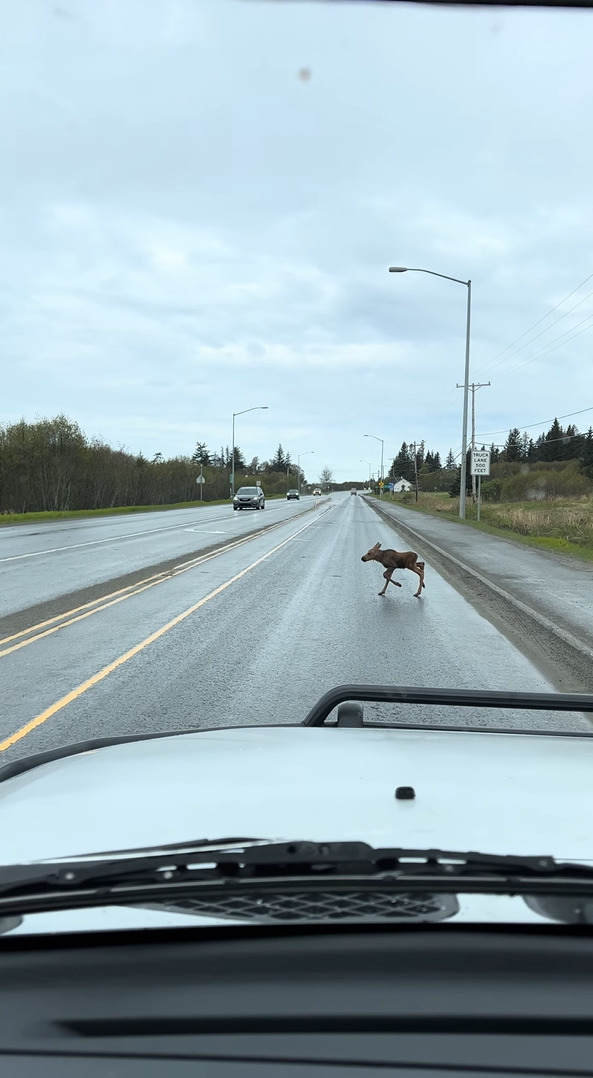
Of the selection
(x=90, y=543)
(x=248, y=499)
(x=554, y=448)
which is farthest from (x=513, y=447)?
(x=90, y=543)

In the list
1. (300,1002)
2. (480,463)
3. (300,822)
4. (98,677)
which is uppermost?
(480,463)

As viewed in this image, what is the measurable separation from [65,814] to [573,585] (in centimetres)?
1360

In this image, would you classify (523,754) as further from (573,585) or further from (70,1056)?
(573,585)

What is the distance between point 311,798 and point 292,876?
559mm

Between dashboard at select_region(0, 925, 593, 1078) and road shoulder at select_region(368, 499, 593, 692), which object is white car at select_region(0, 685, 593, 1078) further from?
road shoulder at select_region(368, 499, 593, 692)

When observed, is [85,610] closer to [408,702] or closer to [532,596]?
[532,596]

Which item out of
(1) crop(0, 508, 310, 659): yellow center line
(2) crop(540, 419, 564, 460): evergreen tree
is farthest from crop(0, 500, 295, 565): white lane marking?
(2) crop(540, 419, 564, 460): evergreen tree

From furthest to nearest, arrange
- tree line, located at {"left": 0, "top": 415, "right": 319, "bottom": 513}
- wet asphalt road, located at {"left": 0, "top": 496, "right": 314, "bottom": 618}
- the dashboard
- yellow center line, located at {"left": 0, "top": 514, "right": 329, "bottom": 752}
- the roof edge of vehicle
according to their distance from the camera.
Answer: tree line, located at {"left": 0, "top": 415, "right": 319, "bottom": 513} → wet asphalt road, located at {"left": 0, "top": 496, "right": 314, "bottom": 618} → yellow center line, located at {"left": 0, "top": 514, "right": 329, "bottom": 752} → the roof edge of vehicle → the dashboard

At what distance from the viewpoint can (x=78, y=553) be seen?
2088 centimetres

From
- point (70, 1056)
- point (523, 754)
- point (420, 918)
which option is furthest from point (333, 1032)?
point (523, 754)

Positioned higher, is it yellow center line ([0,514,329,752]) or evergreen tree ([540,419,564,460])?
evergreen tree ([540,419,564,460])

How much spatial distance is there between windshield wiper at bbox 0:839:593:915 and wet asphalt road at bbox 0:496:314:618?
10.4 m

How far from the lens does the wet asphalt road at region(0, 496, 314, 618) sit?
14353 millimetres

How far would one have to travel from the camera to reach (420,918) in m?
1.56
